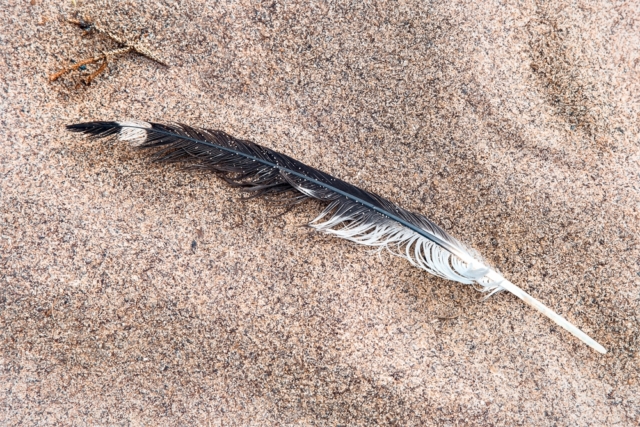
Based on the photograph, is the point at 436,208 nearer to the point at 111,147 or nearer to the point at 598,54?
the point at 598,54

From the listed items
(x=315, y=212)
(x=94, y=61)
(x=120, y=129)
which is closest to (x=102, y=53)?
(x=94, y=61)

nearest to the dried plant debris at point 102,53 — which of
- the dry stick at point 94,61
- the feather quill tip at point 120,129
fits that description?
the dry stick at point 94,61

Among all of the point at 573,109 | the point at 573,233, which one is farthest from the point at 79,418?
the point at 573,109

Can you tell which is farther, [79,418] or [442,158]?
[442,158]

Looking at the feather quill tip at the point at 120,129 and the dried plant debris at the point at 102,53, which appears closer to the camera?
the feather quill tip at the point at 120,129

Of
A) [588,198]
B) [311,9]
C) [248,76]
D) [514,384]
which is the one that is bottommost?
[514,384]

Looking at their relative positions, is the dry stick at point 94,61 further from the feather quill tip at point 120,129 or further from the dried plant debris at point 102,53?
the feather quill tip at point 120,129

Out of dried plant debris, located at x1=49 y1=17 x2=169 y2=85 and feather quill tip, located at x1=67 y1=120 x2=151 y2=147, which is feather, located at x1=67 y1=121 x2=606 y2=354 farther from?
dried plant debris, located at x1=49 y1=17 x2=169 y2=85
